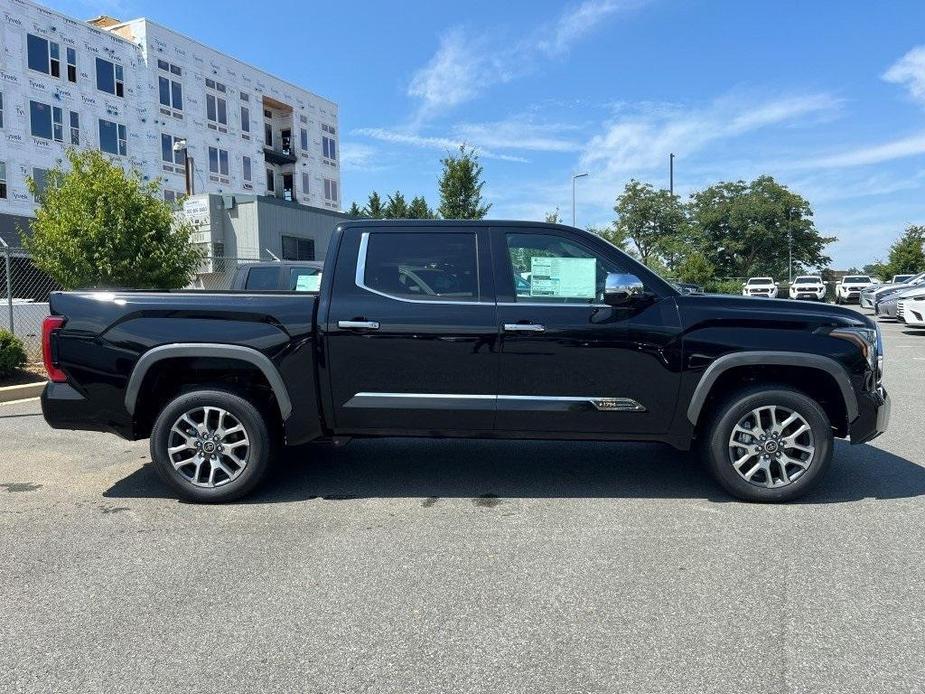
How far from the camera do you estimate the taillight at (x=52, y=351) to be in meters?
4.66

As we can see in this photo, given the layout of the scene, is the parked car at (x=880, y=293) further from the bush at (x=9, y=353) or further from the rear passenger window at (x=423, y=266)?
the bush at (x=9, y=353)

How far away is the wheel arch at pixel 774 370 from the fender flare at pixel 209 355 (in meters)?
2.72

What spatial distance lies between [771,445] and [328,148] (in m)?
46.1

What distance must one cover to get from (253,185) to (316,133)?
744 cm

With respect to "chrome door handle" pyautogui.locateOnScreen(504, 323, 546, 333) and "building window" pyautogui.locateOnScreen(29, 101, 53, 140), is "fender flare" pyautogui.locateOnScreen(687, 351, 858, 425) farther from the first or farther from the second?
"building window" pyautogui.locateOnScreen(29, 101, 53, 140)

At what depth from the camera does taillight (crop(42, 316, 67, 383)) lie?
4.66 m

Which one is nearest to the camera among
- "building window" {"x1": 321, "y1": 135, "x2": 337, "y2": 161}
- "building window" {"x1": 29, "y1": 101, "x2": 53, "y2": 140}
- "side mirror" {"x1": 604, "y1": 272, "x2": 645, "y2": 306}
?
"side mirror" {"x1": 604, "y1": 272, "x2": 645, "y2": 306}

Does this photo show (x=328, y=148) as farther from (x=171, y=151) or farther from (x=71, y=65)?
(x=71, y=65)

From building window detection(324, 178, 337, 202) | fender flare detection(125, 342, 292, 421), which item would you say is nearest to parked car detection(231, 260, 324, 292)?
fender flare detection(125, 342, 292, 421)

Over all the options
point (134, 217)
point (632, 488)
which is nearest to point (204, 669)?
point (632, 488)

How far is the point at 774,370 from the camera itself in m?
4.62

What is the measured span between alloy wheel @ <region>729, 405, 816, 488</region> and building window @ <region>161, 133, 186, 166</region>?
34.4 metres

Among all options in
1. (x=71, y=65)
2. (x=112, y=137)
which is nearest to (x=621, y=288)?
(x=71, y=65)

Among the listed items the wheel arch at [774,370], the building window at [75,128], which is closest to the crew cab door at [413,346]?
the wheel arch at [774,370]
